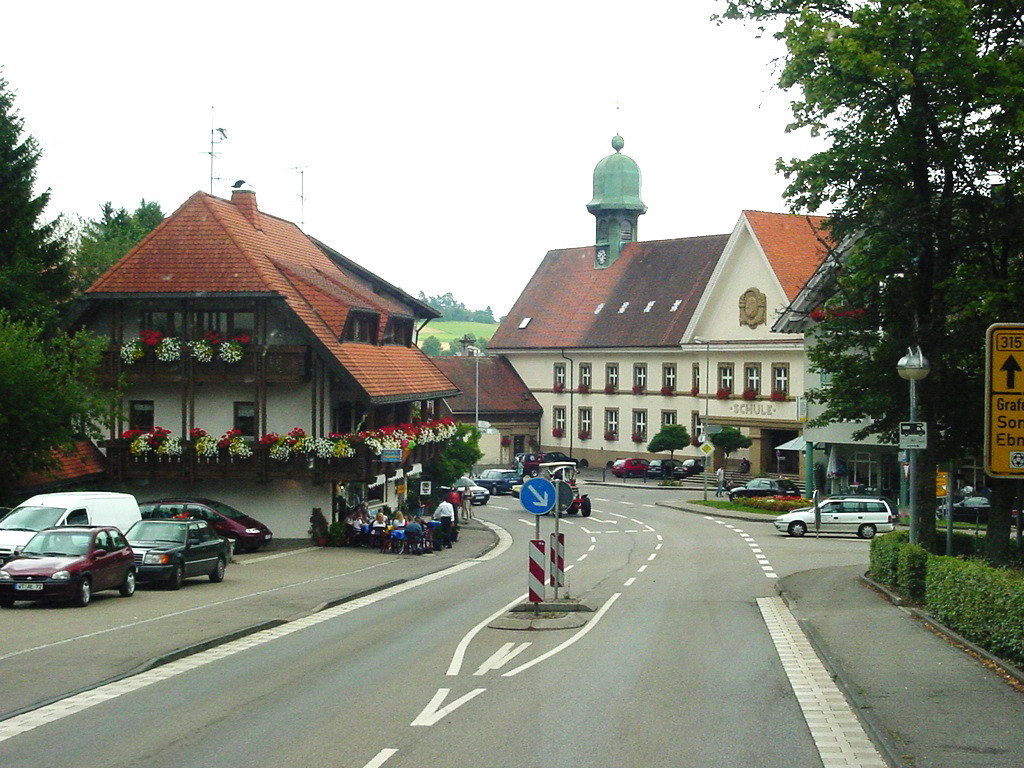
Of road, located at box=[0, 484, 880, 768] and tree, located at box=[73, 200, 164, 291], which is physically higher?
tree, located at box=[73, 200, 164, 291]

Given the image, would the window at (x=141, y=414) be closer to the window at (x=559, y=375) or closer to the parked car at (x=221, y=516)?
the parked car at (x=221, y=516)

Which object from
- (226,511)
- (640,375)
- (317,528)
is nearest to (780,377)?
(640,375)

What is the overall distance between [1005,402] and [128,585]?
19444 millimetres

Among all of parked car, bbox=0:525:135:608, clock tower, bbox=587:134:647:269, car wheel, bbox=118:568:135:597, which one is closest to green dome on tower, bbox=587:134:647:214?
clock tower, bbox=587:134:647:269

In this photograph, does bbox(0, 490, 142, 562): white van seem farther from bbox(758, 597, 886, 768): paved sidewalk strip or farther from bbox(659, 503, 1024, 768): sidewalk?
bbox(659, 503, 1024, 768): sidewalk

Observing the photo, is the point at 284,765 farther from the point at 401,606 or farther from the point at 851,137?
the point at 851,137

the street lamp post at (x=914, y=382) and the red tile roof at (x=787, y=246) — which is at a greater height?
the red tile roof at (x=787, y=246)

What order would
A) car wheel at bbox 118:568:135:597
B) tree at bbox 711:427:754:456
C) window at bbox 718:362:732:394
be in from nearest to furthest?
1. car wheel at bbox 118:568:135:597
2. tree at bbox 711:427:754:456
3. window at bbox 718:362:732:394

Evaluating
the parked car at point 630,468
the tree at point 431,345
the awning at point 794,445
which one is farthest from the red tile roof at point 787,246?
the tree at point 431,345

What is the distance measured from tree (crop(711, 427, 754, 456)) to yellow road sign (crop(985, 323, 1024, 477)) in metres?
61.7

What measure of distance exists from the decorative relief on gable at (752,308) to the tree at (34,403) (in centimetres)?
4521

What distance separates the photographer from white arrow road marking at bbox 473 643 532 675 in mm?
15570

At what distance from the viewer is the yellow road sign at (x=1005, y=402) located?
392 inches

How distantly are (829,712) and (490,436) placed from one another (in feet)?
246
